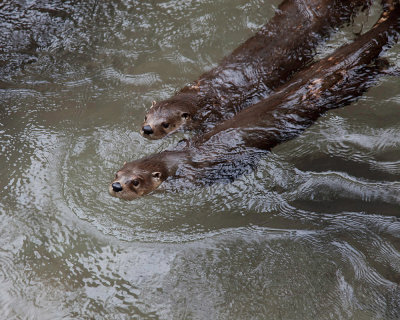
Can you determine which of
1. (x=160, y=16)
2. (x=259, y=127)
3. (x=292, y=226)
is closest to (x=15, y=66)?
(x=160, y=16)

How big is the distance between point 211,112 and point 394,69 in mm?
1443

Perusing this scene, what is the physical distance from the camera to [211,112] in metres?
3.61

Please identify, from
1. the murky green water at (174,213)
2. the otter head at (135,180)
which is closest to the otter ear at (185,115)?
the murky green water at (174,213)

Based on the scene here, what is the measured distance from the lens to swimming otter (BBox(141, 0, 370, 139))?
11.7 ft

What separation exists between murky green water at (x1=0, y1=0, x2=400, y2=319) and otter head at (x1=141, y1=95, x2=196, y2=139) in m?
0.11

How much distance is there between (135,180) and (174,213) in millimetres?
366

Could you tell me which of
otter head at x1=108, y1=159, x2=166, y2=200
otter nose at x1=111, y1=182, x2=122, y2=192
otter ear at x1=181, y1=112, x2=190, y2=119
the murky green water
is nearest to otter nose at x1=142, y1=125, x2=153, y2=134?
the murky green water

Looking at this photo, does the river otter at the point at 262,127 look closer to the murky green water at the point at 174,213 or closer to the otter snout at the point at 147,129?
Answer: the murky green water at the point at 174,213

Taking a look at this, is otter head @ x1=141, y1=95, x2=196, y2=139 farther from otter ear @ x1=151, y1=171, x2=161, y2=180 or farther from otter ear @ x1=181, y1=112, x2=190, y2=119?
otter ear @ x1=151, y1=171, x2=161, y2=180

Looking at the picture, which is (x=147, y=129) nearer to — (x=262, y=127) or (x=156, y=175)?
(x=156, y=175)

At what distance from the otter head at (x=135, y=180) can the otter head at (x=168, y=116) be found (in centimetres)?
43

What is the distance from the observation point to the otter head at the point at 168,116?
347cm

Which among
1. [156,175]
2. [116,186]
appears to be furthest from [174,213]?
[116,186]

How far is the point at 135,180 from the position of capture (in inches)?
117
